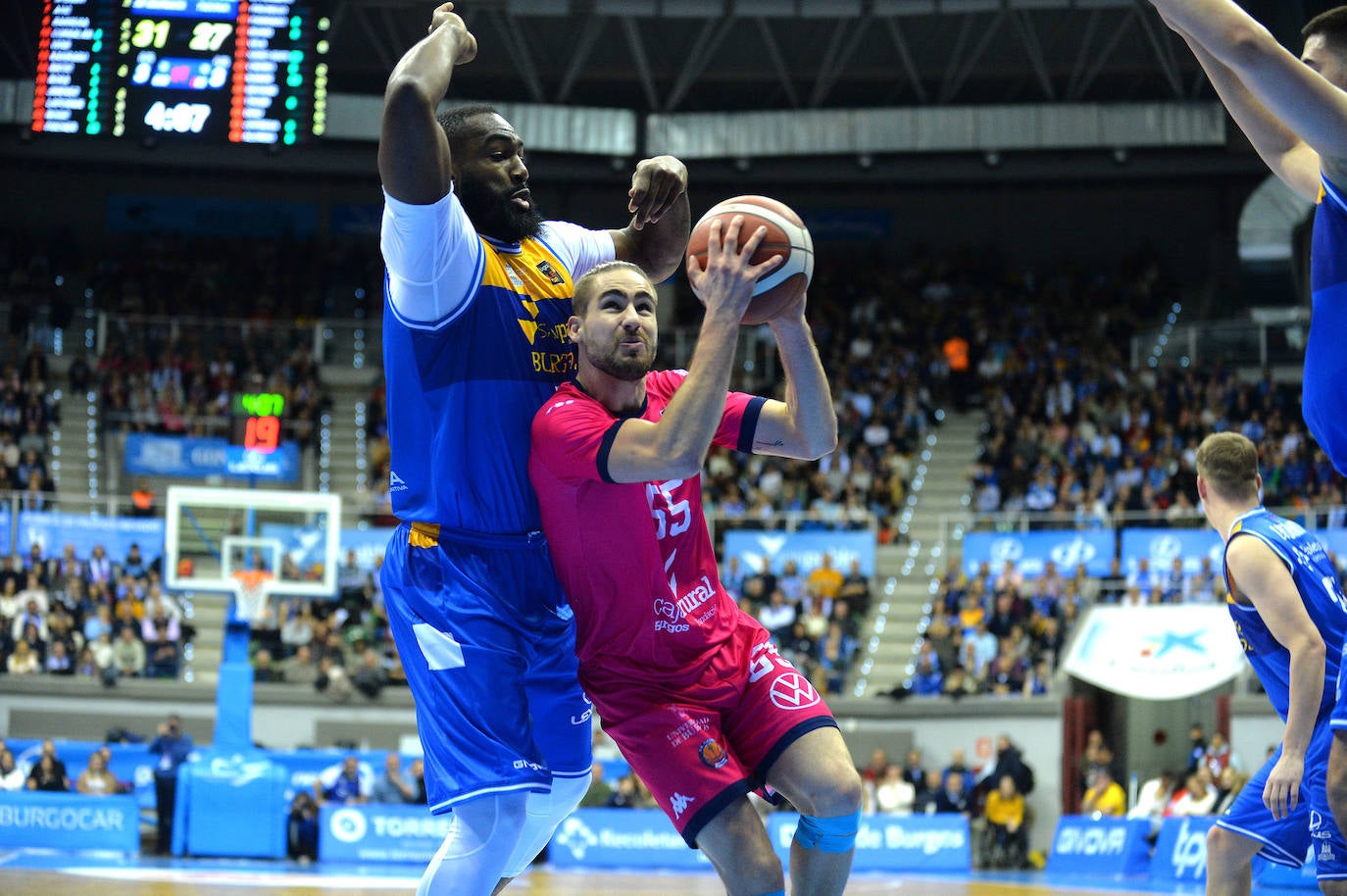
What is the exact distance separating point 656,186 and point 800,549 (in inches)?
650

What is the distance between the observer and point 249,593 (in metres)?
14.7

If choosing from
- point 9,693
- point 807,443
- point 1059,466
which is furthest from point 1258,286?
point 807,443

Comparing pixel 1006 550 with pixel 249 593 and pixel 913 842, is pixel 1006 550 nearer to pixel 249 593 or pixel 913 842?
pixel 913 842

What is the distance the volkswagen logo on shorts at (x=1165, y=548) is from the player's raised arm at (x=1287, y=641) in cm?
1451

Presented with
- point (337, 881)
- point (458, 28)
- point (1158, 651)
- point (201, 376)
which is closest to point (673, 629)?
point (458, 28)

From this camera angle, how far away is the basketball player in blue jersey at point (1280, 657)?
15.3ft

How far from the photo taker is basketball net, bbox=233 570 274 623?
14617 millimetres

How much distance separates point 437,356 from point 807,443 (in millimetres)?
1186

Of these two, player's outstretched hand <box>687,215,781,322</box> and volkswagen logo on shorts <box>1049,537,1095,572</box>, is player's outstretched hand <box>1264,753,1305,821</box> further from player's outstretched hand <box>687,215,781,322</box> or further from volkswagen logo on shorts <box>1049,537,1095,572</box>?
volkswagen logo on shorts <box>1049,537,1095,572</box>

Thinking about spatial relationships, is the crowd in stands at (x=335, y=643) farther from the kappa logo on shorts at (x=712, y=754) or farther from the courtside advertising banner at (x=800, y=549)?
the kappa logo on shorts at (x=712, y=754)

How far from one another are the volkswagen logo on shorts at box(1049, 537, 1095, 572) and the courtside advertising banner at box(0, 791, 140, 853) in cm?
1194

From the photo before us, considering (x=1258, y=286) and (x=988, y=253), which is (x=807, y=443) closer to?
(x=1258, y=286)

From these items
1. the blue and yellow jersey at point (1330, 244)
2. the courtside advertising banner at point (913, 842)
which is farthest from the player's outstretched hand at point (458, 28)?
the courtside advertising banner at point (913, 842)

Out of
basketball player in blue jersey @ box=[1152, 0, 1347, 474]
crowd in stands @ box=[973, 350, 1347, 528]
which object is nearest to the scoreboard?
basketball player in blue jersey @ box=[1152, 0, 1347, 474]
